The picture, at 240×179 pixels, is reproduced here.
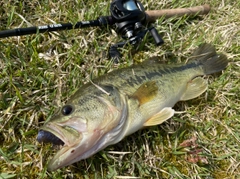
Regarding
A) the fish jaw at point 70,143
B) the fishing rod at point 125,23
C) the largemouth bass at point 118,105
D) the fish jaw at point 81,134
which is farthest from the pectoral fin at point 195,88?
the fish jaw at point 70,143

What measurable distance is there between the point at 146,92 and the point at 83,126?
2.78 feet

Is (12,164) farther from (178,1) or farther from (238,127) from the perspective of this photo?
(178,1)

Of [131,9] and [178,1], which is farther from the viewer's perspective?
[178,1]

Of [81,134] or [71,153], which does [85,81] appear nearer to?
[81,134]

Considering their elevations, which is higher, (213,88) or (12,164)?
(12,164)

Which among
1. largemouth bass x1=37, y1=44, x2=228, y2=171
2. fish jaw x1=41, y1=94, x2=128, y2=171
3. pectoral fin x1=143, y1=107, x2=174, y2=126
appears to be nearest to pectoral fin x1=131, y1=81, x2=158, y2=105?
largemouth bass x1=37, y1=44, x2=228, y2=171

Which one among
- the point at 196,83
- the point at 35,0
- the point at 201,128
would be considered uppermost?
the point at 35,0

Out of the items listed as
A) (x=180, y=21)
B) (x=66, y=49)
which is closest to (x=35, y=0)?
(x=66, y=49)

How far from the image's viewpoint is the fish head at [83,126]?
2.43 meters

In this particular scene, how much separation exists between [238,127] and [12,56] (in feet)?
9.58

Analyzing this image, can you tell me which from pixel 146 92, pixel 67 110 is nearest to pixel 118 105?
pixel 146 92

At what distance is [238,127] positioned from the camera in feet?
11.8

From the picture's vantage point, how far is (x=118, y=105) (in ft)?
9.14

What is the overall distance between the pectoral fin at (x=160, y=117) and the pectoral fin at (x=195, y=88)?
52cm
